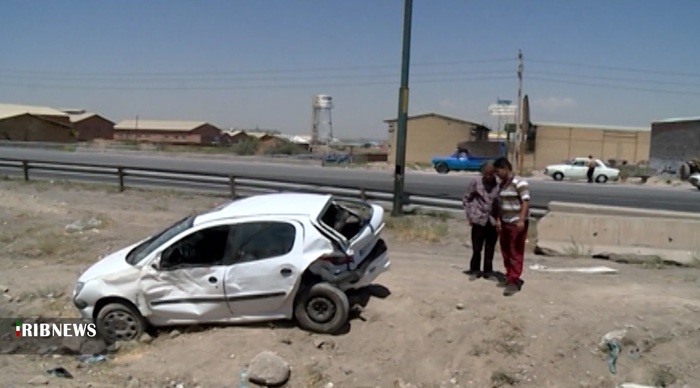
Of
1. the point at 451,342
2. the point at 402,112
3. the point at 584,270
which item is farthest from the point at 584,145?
the point at 451,342

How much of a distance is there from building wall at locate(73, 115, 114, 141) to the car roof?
81032 mm

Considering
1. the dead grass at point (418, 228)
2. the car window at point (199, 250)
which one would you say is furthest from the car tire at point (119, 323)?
the dead grass at point (418, 228)

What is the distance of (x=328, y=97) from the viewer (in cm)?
8638

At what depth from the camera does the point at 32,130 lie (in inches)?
2581

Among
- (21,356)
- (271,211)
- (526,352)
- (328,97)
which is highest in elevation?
(328,97)

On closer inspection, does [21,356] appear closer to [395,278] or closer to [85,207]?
[395,278]

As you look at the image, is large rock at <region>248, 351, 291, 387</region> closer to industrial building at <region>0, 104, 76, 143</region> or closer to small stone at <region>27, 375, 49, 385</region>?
small stone at <region>27, 375, 49, 385</region>

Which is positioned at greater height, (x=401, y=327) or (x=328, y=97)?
(x=328, y=97)

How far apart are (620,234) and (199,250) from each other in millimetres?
7193

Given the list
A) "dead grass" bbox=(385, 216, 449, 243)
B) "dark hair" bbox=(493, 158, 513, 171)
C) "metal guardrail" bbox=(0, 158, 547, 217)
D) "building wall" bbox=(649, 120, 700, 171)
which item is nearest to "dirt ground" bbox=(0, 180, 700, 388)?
"dark hair" bbox=(493, 158, 513, 171)

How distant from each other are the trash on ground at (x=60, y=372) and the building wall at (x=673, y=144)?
4481cm

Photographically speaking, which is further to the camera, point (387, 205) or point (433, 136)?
point (433, 136)

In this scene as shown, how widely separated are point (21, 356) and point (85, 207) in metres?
9.94

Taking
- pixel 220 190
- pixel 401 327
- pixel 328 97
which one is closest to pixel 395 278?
pixel 401 327
